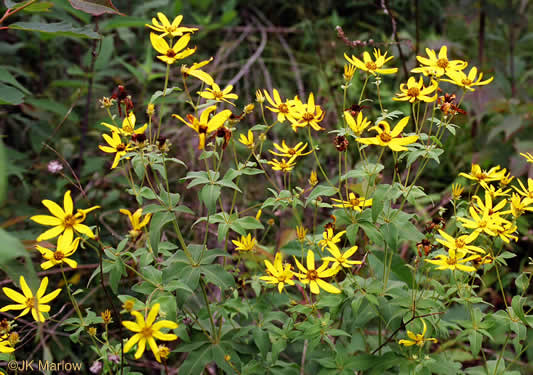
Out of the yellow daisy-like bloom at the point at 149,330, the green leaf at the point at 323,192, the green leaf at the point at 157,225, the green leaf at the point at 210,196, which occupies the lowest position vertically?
the yellow daisy-like bloom at the point at 149,330

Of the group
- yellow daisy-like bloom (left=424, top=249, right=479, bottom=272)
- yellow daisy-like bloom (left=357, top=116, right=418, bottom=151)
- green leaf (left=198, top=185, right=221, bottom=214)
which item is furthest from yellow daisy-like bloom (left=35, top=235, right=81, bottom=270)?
yellow daisy-like bloom (left=424, top=249, right=479, bottom=272)

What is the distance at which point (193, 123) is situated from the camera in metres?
1.07

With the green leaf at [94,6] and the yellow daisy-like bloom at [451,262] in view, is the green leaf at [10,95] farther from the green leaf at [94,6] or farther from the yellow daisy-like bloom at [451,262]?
the yellow daisy-like bloom at [451,262]

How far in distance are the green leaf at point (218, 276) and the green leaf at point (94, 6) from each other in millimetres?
694

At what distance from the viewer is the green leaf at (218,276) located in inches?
46.4

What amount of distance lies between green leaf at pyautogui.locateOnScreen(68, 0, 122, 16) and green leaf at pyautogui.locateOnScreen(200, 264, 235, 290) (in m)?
0.69

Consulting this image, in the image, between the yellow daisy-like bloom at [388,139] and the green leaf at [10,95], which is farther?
the green leaf at [10,95]

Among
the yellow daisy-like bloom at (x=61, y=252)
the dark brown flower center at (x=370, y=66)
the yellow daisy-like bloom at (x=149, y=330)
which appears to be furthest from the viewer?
the dark brown flower center at (x=370, y=66)

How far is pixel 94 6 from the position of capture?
1264 mm

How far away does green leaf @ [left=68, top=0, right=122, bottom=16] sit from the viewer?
4.03ft

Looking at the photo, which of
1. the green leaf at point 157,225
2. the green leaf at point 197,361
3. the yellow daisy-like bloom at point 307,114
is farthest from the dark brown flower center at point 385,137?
the green leaf at point 197,361

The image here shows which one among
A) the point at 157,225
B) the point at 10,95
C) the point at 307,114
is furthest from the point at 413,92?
the point at 10,95

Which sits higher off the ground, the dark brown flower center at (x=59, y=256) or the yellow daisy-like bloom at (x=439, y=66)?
the yellow daisy-like bloom at (x=439, y=66)

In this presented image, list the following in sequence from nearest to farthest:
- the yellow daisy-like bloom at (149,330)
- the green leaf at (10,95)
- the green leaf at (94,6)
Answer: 1. the yellow daisy-like bloom at (149,330)
2. the green leaf at (94,6)
3. the green leaf at (10,95)
